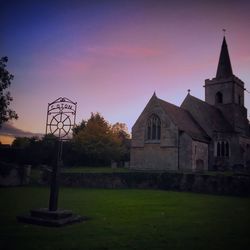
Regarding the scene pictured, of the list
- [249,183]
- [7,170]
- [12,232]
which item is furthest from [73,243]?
[7,170]

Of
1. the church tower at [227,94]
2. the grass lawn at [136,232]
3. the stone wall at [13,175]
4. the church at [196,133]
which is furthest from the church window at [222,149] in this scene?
the grass lawn at [136,232]

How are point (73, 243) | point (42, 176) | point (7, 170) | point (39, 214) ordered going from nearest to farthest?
point (73, 243)
point (39, 214)
point (7, 170)
point (42, 176)

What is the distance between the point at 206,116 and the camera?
39594mm

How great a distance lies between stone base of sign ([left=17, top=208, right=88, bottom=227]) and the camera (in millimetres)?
9445

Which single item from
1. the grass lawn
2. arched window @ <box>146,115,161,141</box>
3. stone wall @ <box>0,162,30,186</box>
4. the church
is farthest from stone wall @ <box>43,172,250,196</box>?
arched window @ <box>146,115,161,141</box>

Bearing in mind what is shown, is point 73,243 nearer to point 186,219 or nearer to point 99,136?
point 186,219

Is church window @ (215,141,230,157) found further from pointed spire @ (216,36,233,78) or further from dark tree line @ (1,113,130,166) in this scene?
dark tree line @ (1,113,130,166)

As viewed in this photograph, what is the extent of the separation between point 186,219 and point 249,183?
11687mm

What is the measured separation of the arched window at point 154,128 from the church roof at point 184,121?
1819 mm

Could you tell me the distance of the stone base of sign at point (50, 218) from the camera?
9445 millimetres

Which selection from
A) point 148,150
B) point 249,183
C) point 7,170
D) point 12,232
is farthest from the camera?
point 148,150

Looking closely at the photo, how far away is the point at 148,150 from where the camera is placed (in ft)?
117

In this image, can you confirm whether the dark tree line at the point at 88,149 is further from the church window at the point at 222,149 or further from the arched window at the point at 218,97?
the arched window at the point at 218,97

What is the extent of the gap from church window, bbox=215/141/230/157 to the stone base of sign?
104 ft
